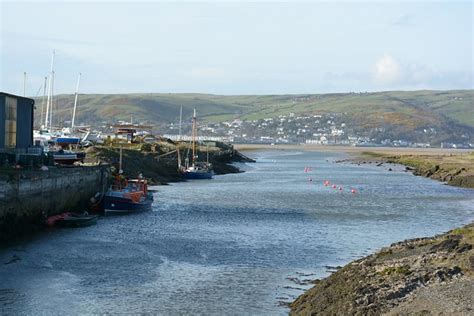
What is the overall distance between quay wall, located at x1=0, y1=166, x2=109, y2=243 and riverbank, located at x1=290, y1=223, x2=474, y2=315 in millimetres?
16886

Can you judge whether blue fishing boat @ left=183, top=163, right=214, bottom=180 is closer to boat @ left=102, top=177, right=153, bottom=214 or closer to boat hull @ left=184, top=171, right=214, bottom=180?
boat hull @ left=184, top=171, right=214, bottom=180

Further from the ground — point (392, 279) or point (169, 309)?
point (392, 279)

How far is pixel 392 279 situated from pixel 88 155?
52.8 m

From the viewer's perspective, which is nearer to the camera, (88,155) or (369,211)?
(369,211)

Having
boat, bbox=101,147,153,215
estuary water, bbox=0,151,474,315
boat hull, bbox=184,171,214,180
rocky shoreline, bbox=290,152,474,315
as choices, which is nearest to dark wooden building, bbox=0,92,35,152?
boat, bbox=101,147,153,215

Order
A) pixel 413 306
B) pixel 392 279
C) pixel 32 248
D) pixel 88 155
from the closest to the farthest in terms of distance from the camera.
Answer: pixel 413 306
pixel 392 279
pixel 32 248
pixel 88 155

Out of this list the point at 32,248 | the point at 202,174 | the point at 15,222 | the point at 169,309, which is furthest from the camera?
the point at 202,174

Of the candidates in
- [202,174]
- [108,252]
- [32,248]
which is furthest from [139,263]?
[202,174]

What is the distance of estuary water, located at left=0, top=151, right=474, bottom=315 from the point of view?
81.8ft

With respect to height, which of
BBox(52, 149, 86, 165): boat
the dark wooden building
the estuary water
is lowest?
the estuary water

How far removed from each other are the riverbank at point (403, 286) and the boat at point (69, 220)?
19.8m

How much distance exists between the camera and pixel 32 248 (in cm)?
3366

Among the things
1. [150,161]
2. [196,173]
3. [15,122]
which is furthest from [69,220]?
[196,173]

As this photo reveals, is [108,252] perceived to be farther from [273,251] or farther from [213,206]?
[213,206]
